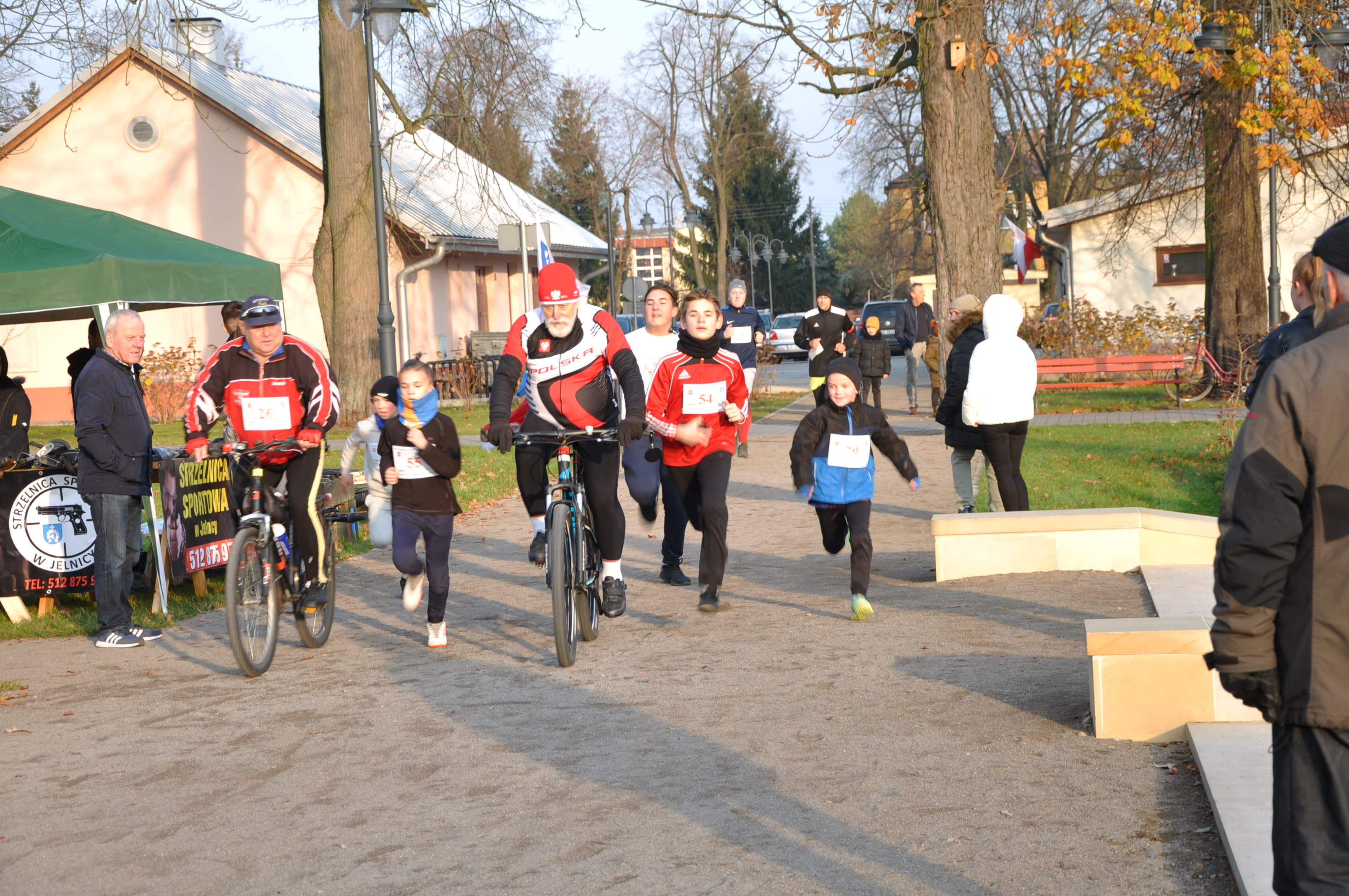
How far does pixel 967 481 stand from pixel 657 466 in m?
2.78

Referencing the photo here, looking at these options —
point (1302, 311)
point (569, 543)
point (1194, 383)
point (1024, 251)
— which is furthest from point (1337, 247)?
point (1024, 251)

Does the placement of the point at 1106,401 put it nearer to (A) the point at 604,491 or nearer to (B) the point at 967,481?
(B) the point at 967,481

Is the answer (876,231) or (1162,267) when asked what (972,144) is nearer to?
(1162,267)

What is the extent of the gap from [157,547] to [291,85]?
110 feet

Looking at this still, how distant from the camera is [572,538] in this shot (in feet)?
24.3

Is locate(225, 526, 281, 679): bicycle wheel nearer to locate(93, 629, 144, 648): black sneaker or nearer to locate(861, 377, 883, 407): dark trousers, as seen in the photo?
locate(93, 629, 144, 648): black sneaker

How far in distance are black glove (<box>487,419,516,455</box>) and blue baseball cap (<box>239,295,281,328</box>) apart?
150 centimetres

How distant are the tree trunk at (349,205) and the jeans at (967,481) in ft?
41.8

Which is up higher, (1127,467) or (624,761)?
(1127,467)

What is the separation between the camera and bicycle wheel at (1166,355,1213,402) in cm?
2312

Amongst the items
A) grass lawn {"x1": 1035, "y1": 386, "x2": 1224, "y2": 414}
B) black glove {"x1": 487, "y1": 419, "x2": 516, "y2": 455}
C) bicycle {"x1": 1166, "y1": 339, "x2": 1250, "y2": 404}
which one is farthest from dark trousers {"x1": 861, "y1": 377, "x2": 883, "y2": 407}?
black glove {"x1": 487, "y1": 419, "x2": 516, "y2": 455}

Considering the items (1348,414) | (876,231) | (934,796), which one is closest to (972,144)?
(934,796)

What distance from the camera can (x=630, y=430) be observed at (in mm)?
7117

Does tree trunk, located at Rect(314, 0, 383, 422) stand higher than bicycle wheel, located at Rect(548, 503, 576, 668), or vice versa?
tree trunk, located at Rect(314, 0, 383, 422)
